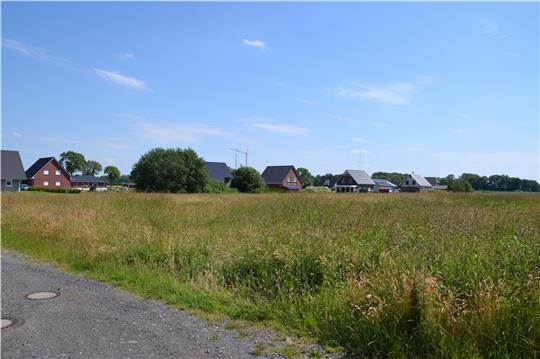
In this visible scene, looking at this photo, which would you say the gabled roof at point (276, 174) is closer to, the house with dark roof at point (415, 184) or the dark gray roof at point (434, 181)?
the house with dark roof at point (415, 184)

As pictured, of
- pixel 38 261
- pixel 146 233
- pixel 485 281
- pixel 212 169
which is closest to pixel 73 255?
pixel 38 261

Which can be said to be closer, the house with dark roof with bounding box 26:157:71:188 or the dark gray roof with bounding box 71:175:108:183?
the house with dark roof with bounding box 26:157:71:188

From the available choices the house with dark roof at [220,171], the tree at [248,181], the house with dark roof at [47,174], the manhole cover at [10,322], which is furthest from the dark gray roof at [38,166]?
the manhole cover at [10,322]

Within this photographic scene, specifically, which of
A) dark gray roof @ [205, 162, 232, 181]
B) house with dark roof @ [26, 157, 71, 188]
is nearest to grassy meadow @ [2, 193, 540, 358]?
dark gray roof @ [205, 162, 232, 181]

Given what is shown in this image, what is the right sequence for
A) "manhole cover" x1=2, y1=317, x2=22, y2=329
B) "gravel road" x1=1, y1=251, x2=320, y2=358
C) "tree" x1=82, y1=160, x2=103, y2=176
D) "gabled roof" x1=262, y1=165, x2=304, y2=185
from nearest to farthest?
"gravel road" x1=1, y1=251, x2=320, y2=358 → "manhole cover" x1=2, y1=317, x2=22, y2=329 → "gabled roof" x1=262, y1=165, x2=304, y2=185 → "tree" x1=82, y1=160, x2=103, y2=176

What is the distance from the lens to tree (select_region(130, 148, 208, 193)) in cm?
5288

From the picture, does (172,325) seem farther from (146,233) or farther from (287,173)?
(287,173)

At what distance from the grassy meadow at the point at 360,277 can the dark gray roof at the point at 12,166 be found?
61.4 metres

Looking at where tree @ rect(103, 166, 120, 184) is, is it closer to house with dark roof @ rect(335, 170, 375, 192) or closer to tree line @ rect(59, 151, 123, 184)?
tree line @ rect(59, 151, 123, 184)

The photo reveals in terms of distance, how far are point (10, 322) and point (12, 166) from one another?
68.6 meters

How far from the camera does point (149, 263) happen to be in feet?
25.7

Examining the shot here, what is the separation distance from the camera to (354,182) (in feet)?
325

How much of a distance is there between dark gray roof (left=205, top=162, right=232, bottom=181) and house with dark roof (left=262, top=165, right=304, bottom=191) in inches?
377

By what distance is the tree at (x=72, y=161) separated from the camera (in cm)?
12006
